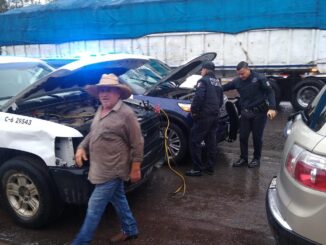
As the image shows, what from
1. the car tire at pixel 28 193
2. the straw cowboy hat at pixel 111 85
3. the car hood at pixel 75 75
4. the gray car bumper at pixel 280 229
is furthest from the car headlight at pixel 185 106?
the gray car bumper at pixel 280 229

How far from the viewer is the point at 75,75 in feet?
13.8

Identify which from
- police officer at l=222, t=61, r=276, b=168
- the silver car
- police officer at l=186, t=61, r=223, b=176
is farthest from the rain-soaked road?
the silver car

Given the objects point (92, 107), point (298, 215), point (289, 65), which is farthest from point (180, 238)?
point (289, 65)

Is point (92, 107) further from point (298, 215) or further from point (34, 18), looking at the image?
point (34, 18)

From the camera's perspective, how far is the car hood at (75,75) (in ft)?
12.6

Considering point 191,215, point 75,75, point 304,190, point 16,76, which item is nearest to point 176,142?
point 191,215

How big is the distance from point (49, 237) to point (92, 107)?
1600 mm

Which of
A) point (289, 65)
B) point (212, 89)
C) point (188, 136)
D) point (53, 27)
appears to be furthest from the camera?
point (53, 27)

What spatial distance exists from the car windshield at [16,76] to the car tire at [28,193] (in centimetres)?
125

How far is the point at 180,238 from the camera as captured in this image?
3762 mm

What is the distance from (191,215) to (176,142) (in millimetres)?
1788

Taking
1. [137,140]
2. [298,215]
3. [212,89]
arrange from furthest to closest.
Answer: [212,89] < [137,140] < [298,215]

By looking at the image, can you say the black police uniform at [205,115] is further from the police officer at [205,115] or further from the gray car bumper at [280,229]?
the gray car bumper at [280,229]

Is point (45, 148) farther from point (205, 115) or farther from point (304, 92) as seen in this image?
point (304, 92)
